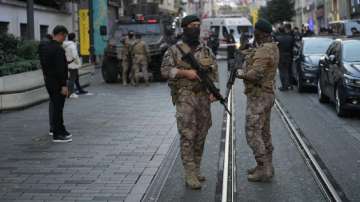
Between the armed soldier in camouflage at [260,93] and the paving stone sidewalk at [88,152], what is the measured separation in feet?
4.16

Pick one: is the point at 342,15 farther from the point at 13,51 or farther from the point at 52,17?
the point at 13,51

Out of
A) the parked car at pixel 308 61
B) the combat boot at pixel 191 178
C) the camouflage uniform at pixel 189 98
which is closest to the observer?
the camouflage uniform at pixel 189 98


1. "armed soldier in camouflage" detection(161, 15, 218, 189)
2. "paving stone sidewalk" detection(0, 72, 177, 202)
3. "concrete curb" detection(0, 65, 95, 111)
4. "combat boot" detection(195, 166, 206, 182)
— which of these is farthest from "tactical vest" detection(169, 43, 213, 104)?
"concrete curb" detection(0, 65, 95, 111)

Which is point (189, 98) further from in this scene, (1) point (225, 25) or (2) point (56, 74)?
(1) point (225, 25)

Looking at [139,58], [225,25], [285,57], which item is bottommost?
[285,57]

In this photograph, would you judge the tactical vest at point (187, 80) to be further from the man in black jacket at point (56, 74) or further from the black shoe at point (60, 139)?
the black shoe at point (60, 139)

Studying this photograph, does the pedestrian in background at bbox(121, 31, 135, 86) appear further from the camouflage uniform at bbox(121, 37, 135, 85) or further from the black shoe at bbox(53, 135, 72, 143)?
the black shoe at bbox(53, 135, 72, 143)

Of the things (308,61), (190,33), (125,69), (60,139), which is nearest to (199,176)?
(190,33)

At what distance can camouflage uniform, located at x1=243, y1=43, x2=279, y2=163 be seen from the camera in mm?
7281

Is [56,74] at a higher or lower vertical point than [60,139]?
higher

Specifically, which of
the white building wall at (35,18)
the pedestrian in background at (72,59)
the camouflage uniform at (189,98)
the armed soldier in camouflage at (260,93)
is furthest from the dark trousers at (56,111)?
the white building wall at (35,18)

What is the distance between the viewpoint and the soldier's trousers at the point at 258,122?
7348 mm

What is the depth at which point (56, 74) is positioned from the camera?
1023cm

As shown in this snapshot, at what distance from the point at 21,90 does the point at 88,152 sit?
5815 millimetres
